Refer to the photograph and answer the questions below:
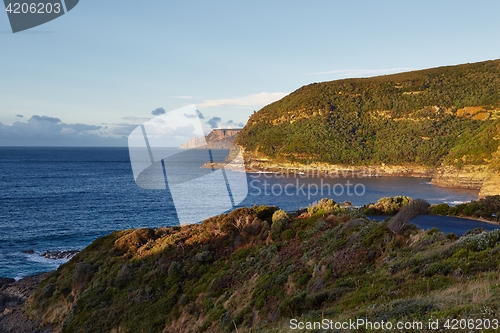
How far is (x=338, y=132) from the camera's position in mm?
135250

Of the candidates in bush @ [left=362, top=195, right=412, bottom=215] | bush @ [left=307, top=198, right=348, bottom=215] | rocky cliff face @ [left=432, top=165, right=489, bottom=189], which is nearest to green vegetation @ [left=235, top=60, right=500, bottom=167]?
rocky cliff face @ [left=432, top=165, right=489, bottom=189]

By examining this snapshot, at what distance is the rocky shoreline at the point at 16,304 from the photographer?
2038 centimetres

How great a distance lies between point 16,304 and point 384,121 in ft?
442

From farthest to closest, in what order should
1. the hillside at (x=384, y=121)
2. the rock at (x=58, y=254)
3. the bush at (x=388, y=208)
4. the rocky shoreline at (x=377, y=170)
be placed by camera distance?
the hillside at (x=384, y=121) < the rocky shoreline at (x=377, y=170) < the rock at (x=58, y=254) < the bush at (x=388, y=208)

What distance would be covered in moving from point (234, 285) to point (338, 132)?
125 m

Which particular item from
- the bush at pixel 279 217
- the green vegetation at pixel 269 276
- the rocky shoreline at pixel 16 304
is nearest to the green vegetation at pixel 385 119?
the bush at pixel 279 217

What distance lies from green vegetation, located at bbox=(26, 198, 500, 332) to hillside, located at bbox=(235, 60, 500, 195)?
319ft

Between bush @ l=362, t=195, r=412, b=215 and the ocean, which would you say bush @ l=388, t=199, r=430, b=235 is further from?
the ocean

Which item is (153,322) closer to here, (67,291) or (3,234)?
(67,291)

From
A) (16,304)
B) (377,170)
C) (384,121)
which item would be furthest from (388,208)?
(384,121)

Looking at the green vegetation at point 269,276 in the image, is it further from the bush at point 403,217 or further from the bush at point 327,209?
the bush at point 403,217

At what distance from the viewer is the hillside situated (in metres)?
120

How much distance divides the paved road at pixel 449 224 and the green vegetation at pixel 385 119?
9940 cm

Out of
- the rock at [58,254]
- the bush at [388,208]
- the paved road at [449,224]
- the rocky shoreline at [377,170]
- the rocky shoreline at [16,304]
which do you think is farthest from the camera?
the rocky shoreline at [377,170]
